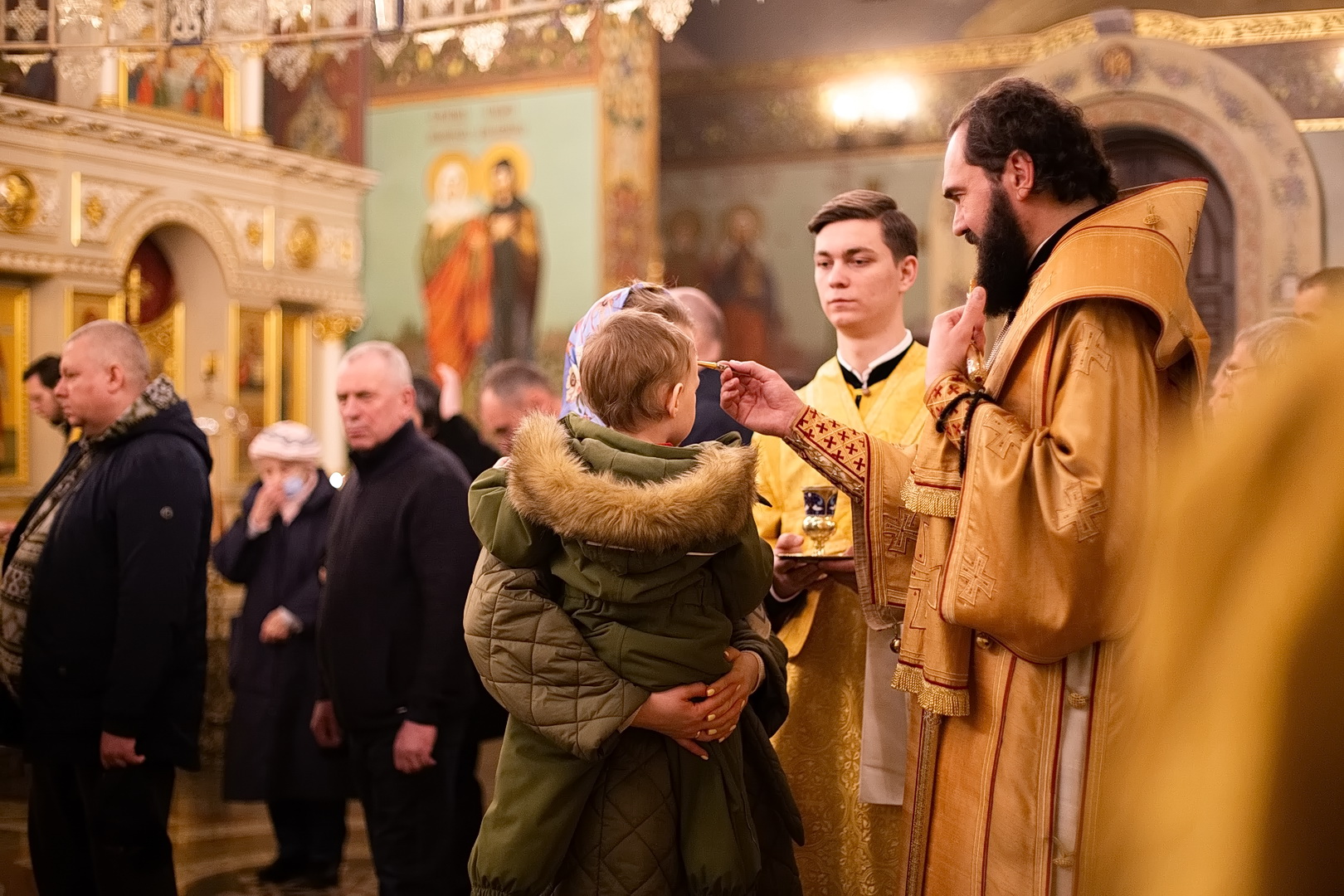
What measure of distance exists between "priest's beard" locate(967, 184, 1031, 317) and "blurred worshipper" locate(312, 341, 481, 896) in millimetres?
1961

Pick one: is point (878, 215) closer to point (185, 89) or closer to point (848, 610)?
point (848, 610)

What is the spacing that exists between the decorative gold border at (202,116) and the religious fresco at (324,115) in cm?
102

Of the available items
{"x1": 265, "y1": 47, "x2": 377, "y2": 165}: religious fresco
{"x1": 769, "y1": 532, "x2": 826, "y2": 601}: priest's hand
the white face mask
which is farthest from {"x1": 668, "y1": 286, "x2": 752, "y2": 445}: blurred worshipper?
{"x1": 265, "y1": 47, "x2": 377, "y2": 165}: religious fresco

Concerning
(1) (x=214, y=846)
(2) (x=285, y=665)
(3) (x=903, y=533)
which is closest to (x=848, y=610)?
(3) (x=903, y=533)

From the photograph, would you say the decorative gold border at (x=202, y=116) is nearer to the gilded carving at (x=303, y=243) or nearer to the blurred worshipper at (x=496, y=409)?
the gilded carving at (x=303, y=243)

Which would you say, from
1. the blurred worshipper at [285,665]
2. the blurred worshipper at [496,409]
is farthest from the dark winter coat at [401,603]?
the blurred worshipper at [285,665]

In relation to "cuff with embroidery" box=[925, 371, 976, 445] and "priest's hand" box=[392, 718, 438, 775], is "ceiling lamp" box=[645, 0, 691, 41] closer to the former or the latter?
"cuff with embroidery" box=[925, 371, 976, 445]

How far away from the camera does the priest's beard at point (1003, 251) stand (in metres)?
2.19

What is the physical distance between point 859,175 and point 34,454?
810 cm

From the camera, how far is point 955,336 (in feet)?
7.04

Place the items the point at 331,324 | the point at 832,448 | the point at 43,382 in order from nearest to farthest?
the point at 832,448 → the point at 43,382 → the point at 331,324

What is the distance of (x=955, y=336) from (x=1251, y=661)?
62.6 inches

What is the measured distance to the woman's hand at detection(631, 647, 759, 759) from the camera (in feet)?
6.52

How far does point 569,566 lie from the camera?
201cm
